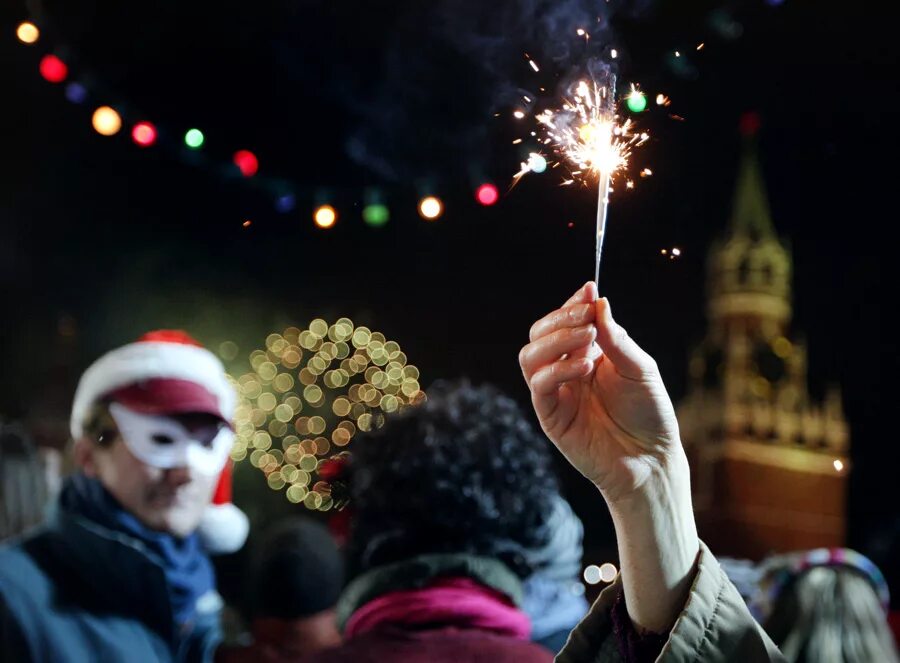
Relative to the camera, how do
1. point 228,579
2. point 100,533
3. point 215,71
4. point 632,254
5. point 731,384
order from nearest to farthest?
point 100,533, point 632,254, point 228,579, point 215,71, point 731,384

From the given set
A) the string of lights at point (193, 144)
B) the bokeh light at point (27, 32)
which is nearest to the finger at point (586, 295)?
the string of lights at point (193, 144)

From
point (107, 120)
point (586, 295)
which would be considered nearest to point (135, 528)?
point (586, 295)

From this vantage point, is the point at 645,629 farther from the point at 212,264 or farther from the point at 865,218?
the point at 865,218

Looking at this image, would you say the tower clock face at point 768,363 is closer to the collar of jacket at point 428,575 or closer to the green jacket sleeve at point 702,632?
the collar of jacket at point 428,575

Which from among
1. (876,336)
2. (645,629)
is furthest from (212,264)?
(876,336)

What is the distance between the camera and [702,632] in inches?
49.1

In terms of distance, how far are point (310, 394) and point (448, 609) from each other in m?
3.91

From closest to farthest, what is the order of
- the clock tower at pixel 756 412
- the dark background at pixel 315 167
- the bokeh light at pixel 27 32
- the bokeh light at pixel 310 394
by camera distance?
the dark background at pixel 315 167
the bokeh light at pixel 27 32
the bokeh light at pixel 310 394
the clock tower at pixel 756 412

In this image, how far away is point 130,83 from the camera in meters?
4.39

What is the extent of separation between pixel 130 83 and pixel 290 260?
36.2 inches

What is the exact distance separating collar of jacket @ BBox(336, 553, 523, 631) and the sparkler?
532mm

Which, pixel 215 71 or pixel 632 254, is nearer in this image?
pixel 632 254

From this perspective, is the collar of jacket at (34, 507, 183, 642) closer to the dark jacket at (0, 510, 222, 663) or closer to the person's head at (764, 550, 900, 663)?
the dark jacket at (0, 510, 222, 663)

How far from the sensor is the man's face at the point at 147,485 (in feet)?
7.73
